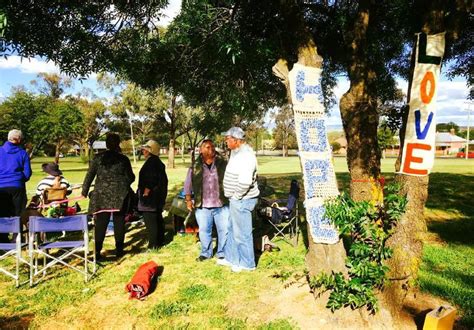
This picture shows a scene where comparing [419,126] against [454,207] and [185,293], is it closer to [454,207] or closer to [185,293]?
[185,293]

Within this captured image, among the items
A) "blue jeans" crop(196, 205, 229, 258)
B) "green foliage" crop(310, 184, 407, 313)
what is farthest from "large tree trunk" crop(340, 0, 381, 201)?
"blue jeans" crop(196, 205, 229, 258)

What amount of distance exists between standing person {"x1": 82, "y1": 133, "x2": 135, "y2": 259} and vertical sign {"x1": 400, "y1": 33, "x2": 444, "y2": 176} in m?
4.20

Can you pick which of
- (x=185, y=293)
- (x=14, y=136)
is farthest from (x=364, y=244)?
(x=14, y=136)

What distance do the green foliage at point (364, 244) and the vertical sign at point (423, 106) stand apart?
1.37ft

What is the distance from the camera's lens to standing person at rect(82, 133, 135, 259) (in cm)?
555

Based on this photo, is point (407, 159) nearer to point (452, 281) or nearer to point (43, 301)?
point (452, 281)

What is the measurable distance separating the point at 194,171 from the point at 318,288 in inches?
108

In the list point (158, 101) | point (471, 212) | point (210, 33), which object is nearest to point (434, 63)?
point (210, 33)

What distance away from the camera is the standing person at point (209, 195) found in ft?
18.0

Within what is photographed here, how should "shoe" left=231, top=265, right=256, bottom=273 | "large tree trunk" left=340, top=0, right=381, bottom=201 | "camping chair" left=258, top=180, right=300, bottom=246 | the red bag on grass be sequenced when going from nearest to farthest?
"large tree trunk" left=340, top=0, right=381, bottom=201 → the red bag on grass → "shoe" left=231, top=265, right=256, bottom=273 → "camping chair" left=258, top=180, right=300, bottom=246

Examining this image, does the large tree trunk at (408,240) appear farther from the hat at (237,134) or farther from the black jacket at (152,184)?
the black jacket at (152,184)

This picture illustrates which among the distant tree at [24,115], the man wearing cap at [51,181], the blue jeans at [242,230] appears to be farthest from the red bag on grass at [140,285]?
the distant tree at [24,115]

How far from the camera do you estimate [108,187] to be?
221 inches

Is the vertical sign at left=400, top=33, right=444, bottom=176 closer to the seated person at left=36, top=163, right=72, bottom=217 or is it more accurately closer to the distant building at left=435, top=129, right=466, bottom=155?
the seated person at left=36, top=163, right=72, bottom=217
